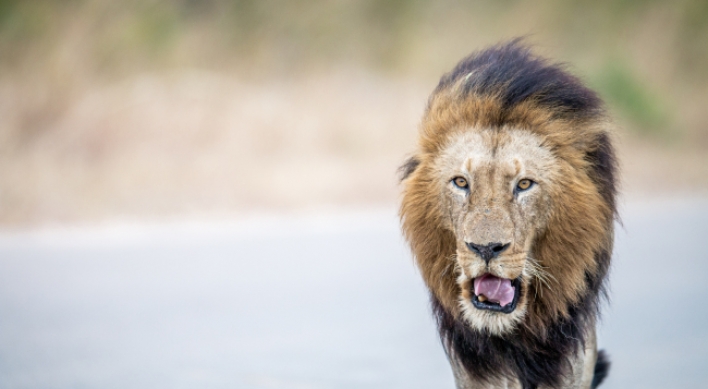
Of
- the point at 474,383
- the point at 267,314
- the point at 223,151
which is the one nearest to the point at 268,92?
the point at 223,151

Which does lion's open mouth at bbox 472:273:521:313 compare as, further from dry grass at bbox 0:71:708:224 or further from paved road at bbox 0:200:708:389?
dry grass at bbox 0:71:708:224

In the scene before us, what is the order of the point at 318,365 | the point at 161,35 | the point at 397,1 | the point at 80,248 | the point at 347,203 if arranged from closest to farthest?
the point at 318,365, the point at 80,248, the point at 347,203, the point at 161,35, the point at 397,1

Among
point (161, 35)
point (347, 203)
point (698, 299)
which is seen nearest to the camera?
point (698, 299)

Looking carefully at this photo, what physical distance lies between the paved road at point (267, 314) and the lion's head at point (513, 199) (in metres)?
0.96

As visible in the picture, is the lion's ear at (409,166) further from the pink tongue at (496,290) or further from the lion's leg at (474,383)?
the lion's leg at (474,383)

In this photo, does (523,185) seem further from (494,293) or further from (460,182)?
(494,293)

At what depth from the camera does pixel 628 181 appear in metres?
8.11

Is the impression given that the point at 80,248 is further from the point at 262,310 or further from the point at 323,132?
the point at 323,132

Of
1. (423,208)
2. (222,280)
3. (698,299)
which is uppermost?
(222,280)

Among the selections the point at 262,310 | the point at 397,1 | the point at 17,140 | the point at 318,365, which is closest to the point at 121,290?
the point at 262,310

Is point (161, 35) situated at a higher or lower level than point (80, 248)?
higher

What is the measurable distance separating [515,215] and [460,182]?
17cm

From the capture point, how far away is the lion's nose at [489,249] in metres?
2.01

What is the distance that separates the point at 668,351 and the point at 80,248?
3.68m
